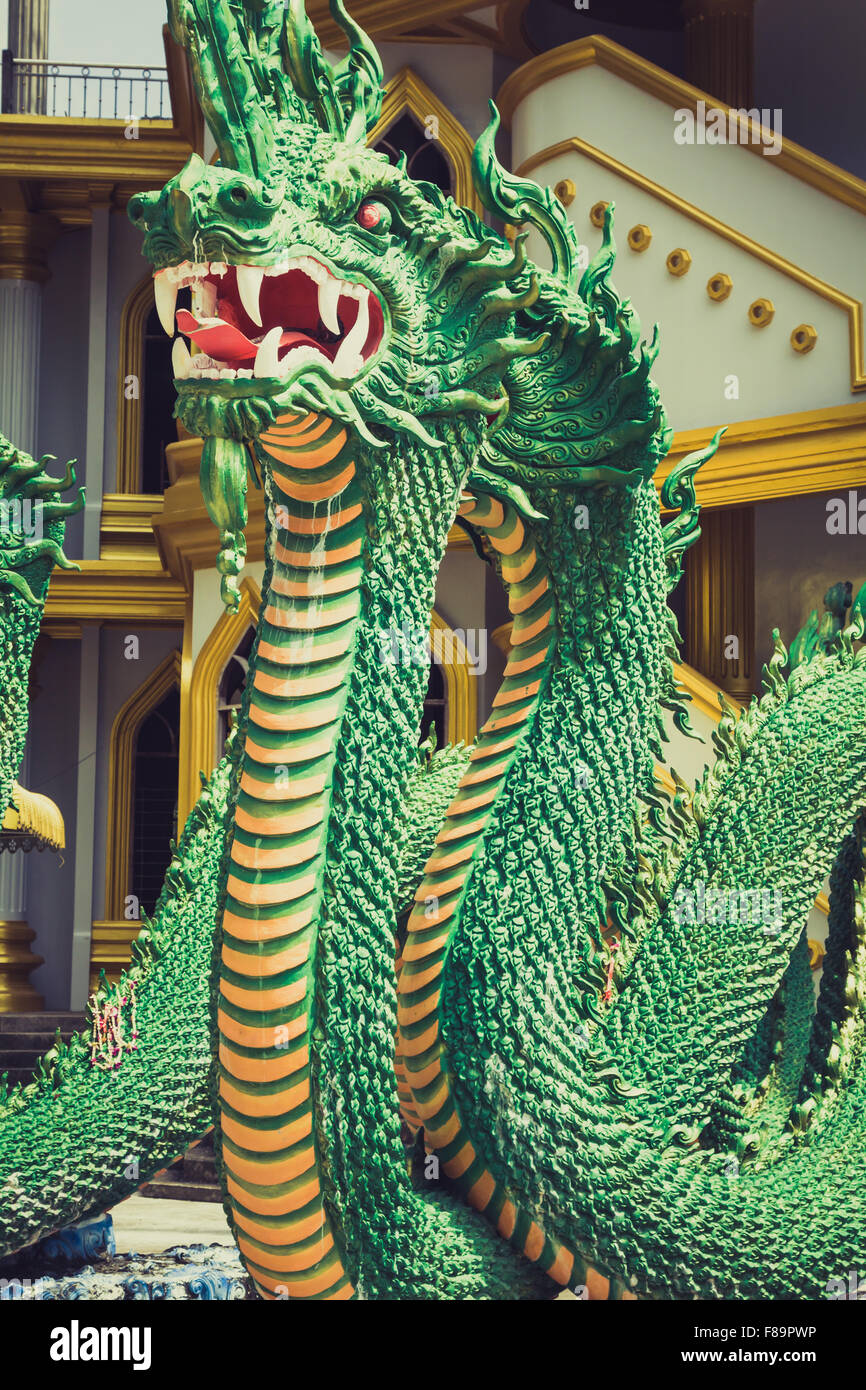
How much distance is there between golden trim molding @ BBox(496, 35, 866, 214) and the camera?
7133 millimetres

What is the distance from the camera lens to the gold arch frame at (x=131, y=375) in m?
11.7

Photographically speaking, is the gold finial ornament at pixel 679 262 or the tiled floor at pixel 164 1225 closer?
the tiled floor at pixel 164 1225

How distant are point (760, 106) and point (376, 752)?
8.64 m

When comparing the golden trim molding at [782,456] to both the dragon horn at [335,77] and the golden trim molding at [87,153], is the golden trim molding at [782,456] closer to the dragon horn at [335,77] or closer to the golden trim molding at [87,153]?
the dragon horn at [335,77]

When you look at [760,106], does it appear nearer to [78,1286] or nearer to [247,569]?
[247,569]

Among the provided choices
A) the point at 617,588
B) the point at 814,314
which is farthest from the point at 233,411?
the point at 814,314

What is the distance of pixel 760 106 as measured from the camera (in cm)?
988

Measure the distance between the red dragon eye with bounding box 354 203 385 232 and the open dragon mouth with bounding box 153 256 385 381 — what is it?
11 centimetres

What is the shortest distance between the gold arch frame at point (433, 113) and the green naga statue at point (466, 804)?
6.32 m

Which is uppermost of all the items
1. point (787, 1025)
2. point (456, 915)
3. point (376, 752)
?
point (376, 752)

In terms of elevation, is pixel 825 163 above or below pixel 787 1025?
above

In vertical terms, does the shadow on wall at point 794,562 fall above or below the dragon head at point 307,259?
above

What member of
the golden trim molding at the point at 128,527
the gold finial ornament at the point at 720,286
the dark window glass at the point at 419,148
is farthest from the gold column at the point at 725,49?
the golden trim molding at the point at 128,527

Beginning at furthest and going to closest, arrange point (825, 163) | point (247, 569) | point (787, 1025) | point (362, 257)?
point (247, 569), point (825, 163), point (787, 1025), point (362, 257)
